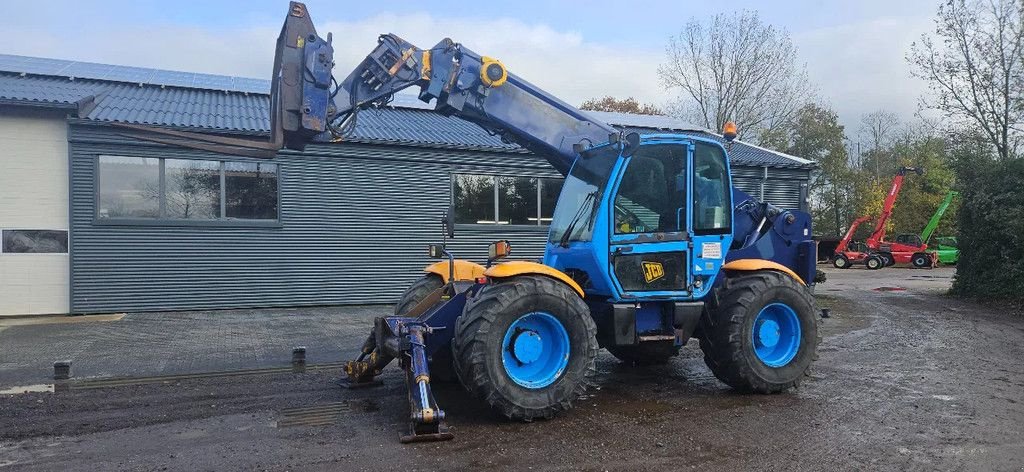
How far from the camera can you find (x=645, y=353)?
788cm

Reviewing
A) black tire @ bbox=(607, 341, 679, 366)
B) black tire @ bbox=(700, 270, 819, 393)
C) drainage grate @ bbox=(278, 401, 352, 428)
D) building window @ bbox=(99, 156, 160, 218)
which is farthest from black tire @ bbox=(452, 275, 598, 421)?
building window @ bbox=(99, 156, 160, 218)

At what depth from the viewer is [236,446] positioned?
5.04 metres

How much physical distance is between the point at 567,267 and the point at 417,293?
68.7 inches

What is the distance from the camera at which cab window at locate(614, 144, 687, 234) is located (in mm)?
6324

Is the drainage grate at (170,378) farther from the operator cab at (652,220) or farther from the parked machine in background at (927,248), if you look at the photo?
the parked machine in background at (927,248)

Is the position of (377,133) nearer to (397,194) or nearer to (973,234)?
(397,194)

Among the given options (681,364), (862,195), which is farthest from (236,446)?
(862,195)

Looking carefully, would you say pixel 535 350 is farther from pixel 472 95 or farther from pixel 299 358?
pixel 299 358

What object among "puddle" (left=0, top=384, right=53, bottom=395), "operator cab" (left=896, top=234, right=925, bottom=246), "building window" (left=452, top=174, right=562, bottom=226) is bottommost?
"puddle" (left=0, top=384, right=53, bottom=395)

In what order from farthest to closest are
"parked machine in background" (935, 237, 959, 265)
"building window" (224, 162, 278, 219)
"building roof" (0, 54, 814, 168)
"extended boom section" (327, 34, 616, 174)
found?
"parked machine in background" (935, 237, 959, 265) < "building window" (224, 162, 278, 219) < "building roof" (0, 54, 814, 168) < "extended boom section" (327, 34, 616, 174)

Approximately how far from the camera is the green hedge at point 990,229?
555 inches

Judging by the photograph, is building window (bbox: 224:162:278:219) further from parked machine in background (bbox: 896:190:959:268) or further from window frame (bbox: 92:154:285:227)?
parked machine in background (bbox: 896:190:959:268)

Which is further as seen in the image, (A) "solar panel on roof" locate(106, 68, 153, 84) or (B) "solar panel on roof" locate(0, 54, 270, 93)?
(A) "solar panel on roof" locate(106, 68, 153, 84)

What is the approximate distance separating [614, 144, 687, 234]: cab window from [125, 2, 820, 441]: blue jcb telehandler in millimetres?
11
